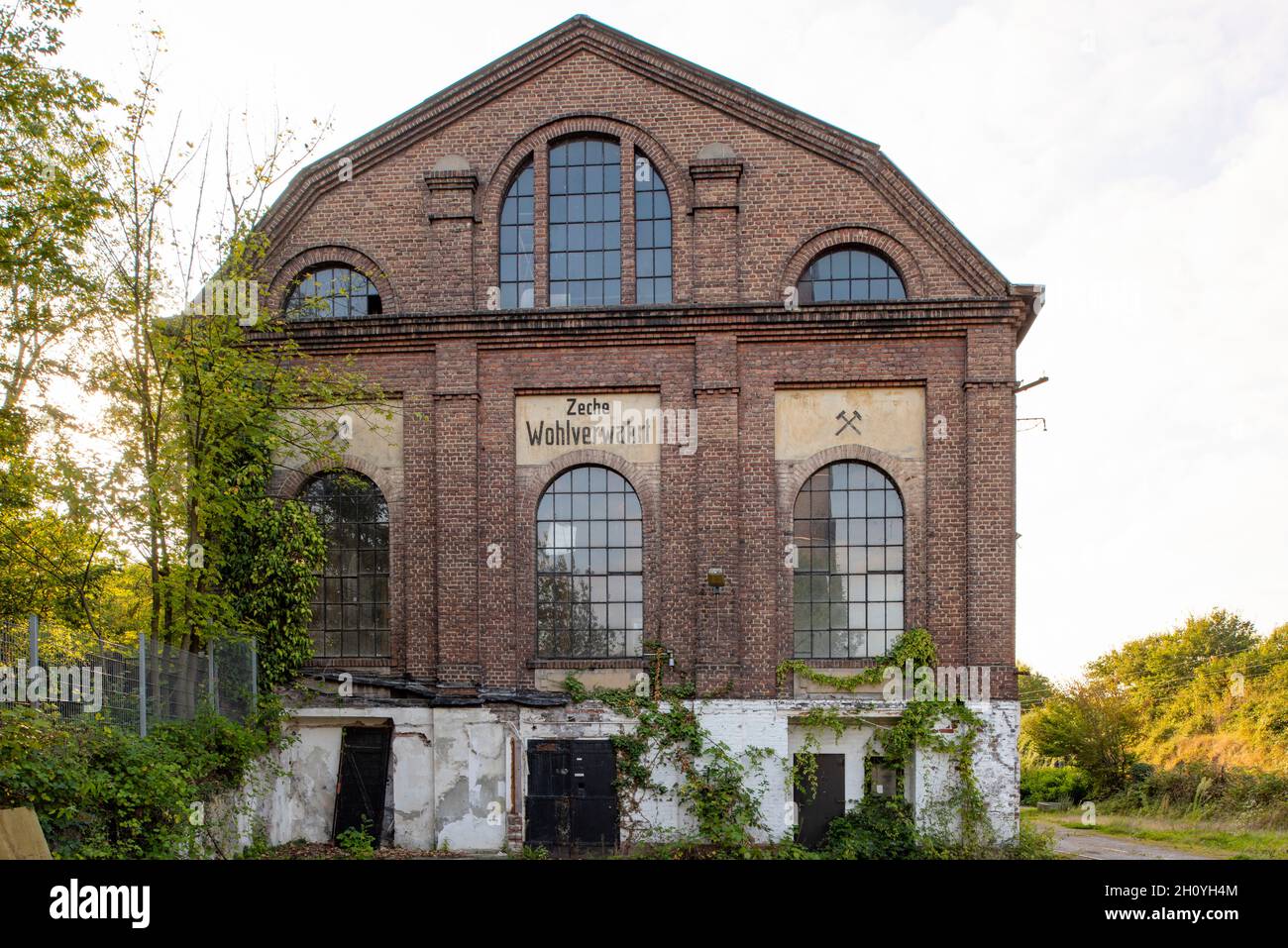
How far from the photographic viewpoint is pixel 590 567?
15281 millimetres

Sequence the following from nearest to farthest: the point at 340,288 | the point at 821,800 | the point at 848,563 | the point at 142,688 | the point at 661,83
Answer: the point at 142,688 → the point at 821,800 → the point at 848,563 → the point at 661,83 → the point at 340,288

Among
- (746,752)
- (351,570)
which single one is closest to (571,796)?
(746,752)

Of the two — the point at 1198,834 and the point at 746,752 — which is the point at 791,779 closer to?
the point at 746,752

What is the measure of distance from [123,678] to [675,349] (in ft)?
30.3

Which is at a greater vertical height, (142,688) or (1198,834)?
(142,688)

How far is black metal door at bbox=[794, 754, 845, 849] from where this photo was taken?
14414mm

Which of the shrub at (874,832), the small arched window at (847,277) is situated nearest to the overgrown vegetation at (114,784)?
the shrub at (874,832)

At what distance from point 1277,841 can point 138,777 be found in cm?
1924

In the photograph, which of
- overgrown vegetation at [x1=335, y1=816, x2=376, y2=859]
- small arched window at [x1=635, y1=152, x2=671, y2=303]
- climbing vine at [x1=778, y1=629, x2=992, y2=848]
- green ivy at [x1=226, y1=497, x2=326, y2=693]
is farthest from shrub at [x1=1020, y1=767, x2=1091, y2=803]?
green ivy at [x1=226, y1=497, x2=326, y2=693]

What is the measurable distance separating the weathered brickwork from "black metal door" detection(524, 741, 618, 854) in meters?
1.34

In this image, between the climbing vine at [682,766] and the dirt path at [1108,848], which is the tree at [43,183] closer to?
the climbing vine at [682,766]

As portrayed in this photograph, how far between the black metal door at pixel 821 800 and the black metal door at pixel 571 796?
116 inches

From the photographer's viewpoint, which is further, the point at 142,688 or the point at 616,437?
the point at 616,437
